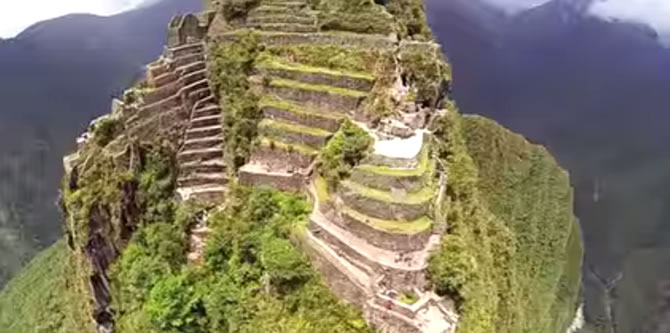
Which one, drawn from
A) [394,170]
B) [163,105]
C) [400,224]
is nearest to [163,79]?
[163,105]

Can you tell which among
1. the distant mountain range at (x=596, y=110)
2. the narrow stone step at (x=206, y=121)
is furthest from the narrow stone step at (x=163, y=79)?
the distant mountain range at (x=596, y=110)

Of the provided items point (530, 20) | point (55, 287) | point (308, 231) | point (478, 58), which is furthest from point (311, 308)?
point (530, 20)

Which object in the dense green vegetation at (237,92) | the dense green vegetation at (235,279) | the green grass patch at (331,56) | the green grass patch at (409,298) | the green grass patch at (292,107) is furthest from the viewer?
the dense green vegetation at (237,92)

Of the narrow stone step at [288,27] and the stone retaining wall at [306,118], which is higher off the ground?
the narrow stone step at [288,27]

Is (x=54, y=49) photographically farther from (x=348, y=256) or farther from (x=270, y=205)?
(x=348, y=256)

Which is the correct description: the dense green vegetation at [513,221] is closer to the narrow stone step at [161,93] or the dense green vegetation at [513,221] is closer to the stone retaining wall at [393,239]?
the stone retaining wall at [393,239]

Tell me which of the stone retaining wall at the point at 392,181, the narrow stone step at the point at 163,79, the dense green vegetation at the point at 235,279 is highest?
the narrow stone step at the point at 163,79

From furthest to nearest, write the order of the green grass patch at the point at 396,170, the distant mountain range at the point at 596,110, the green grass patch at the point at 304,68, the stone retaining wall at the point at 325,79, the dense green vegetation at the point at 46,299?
the distant mountain range at the point at 596,110 < the dense green vegetation at the point at 46,299 < the green grass patch at the point at 304,68 < the stone retaining wall at the point at 325,79 < the green grass patch at the point at 396,170
